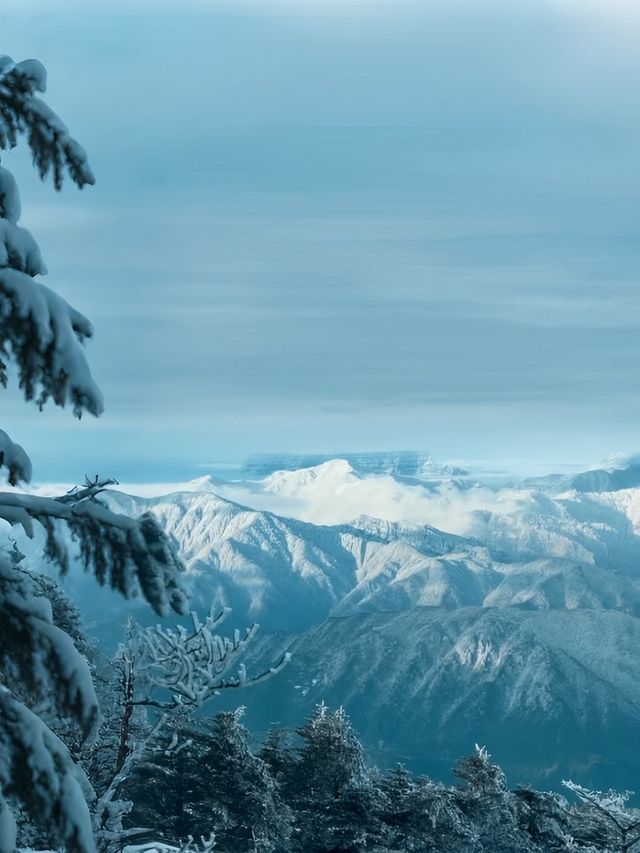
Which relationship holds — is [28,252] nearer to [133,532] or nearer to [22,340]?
[22,340]

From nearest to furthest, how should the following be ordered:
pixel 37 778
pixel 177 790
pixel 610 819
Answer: pixel 37 778
pixel 610 819
pixel 177 790

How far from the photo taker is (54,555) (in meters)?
10.0

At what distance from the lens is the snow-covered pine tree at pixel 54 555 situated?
8844mm

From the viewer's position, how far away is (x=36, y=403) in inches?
355

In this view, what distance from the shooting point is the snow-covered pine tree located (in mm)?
8844

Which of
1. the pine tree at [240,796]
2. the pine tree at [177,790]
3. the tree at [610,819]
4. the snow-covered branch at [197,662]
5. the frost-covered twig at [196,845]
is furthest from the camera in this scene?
the pine tree at [177,790]

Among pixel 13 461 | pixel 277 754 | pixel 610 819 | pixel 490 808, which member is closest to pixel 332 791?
pixel 277 754

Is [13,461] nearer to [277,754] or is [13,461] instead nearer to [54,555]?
[54,555]

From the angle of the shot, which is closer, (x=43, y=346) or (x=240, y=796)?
(x=43, y=346)

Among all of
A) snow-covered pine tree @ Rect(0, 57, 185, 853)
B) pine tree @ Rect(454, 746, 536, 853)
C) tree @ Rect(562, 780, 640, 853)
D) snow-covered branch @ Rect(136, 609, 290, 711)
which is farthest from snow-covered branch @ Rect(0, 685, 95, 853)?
pine tree @ Rect(454, 746, 536, 853)

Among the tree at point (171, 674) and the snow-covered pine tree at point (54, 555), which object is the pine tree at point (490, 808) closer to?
the tree at point (171, 674)

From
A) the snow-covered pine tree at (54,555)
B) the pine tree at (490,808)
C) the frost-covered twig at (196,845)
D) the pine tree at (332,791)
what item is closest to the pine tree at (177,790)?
the pine tree at (332,791)

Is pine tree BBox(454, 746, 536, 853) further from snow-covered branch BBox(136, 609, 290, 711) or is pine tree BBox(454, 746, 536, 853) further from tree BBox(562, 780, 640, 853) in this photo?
snow-covered branch BBox(136, 609, 290, 711)

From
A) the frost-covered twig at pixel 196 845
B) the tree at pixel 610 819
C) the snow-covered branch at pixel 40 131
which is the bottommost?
the tree at pixel 610 819
